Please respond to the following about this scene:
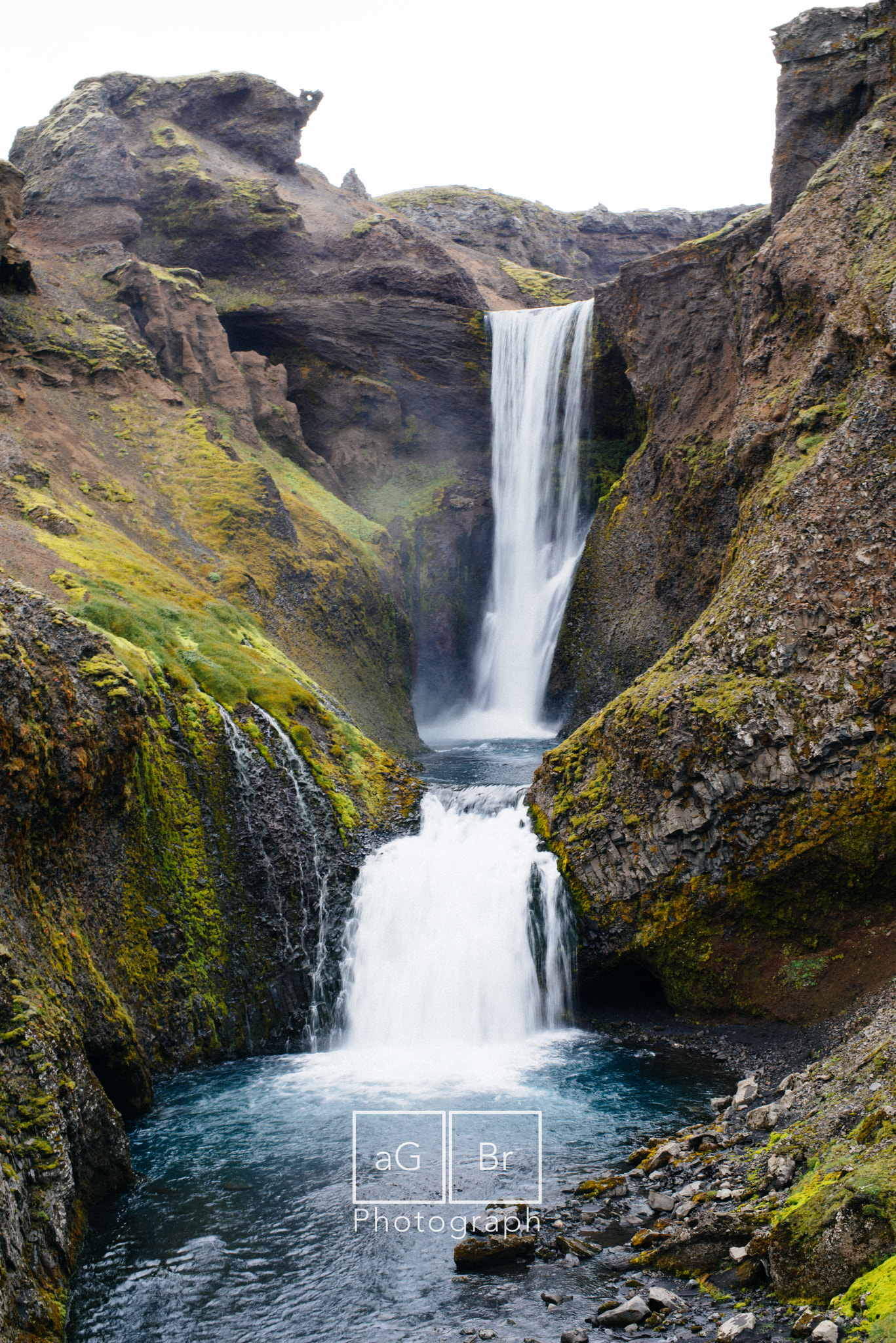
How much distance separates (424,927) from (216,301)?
100 feet

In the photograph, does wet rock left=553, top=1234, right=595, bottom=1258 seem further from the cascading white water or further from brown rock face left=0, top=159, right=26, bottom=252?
brown rock face left=0, top=159, right=26, bottom=252

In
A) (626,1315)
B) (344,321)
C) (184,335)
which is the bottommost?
(626,1315)

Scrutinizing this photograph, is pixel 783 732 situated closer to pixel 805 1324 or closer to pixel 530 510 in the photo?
pixel 805 1324

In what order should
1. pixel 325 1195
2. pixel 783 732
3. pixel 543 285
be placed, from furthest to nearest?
pixel 543 285 → pixel 783 732 → pixel 325 1195

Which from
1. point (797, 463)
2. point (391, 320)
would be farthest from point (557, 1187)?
point (391, 320)

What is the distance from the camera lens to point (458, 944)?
1628 cm

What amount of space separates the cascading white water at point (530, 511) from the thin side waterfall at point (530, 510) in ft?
0.13

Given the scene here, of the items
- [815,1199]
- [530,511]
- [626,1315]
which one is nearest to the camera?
[815,1199]

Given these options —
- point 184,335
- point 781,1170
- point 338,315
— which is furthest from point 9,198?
point 781,1170

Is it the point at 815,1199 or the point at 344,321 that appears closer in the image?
the point at 815,1199

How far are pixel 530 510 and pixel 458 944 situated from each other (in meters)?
22.8

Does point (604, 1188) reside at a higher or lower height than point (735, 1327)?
lower

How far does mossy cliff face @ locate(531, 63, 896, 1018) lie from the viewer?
45.4 ft

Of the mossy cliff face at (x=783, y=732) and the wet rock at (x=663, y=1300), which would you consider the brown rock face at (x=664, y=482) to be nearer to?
the mossy cliff face at (x=783, y=732)
